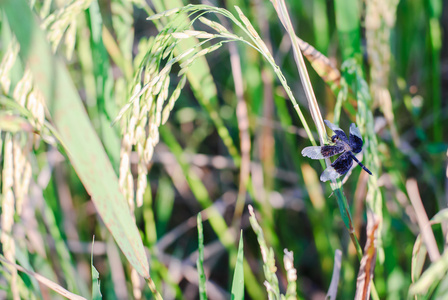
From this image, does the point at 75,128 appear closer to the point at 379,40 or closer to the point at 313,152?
the point at 313,152

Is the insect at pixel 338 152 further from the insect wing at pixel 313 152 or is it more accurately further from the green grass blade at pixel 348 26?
the green grass blade at pixel 348 26

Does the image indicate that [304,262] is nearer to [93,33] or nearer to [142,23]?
[93,33]

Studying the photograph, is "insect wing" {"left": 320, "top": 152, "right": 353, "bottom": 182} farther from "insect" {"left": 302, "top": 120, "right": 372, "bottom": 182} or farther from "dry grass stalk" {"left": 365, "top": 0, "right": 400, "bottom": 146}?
"dry grass stalk" {"left": 365, "top": 0, "right": 400, "bottom": 146}

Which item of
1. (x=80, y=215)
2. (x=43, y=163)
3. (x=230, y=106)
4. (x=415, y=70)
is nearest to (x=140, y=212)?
(x=80, y=215)

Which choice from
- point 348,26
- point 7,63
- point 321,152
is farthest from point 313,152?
point 7,63

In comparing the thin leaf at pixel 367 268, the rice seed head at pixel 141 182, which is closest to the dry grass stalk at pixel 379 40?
the thin leaf at pixel 367 268

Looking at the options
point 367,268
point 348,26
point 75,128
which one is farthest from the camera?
point 348,26
